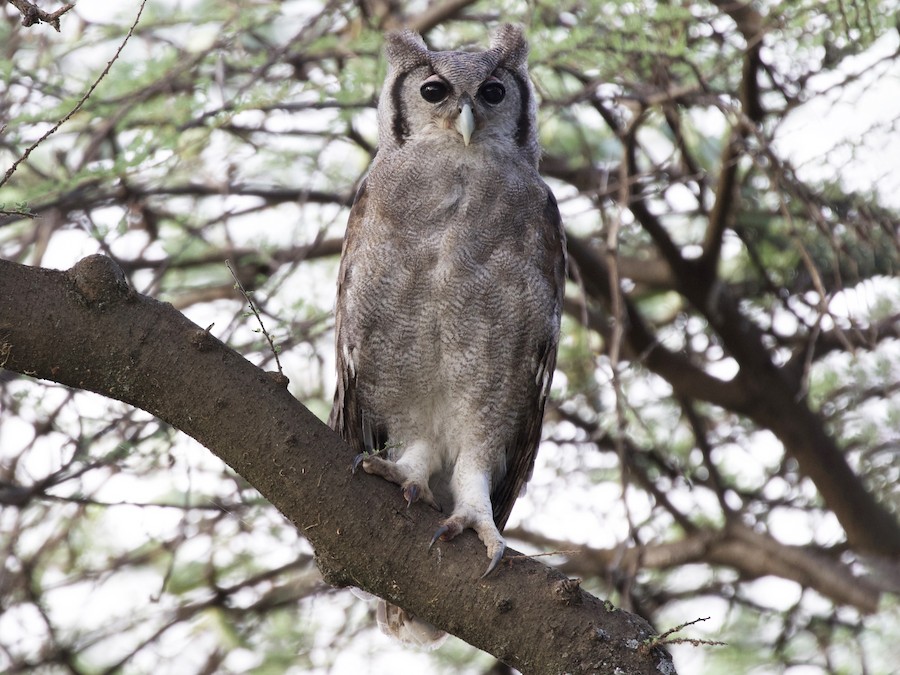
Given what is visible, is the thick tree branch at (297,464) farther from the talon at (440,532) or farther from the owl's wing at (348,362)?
the owl's wing at (348,362)

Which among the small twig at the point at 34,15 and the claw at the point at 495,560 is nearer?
the small twig at the point at 34,15

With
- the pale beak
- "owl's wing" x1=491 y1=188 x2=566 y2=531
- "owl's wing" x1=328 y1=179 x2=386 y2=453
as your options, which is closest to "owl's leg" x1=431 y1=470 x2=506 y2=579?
"owl's wing" x1=491 y1=188 x2=566 y2=531

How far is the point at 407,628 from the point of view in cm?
347

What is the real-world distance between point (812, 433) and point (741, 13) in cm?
176

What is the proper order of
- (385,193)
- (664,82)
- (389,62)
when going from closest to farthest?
(385,193)
(389,62)
(664,82)

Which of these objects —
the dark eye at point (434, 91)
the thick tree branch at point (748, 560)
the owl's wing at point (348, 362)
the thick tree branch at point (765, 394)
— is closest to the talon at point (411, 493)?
the owl's wing at point (348, 362)

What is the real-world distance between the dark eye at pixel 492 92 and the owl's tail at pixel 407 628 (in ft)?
5.60

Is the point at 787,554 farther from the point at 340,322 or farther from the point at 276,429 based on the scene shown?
the point at 276,429

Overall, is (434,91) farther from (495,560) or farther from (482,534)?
(495,560)

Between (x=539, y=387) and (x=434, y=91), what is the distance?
1.04m

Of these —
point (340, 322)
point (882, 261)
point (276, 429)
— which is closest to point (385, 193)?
point (340, 322)

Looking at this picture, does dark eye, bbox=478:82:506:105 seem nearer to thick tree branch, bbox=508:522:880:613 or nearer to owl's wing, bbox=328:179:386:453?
owl's wing, bbox=328:179:386:453

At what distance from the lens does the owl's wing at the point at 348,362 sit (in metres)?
3.45

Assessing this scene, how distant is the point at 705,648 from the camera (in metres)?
4.56
